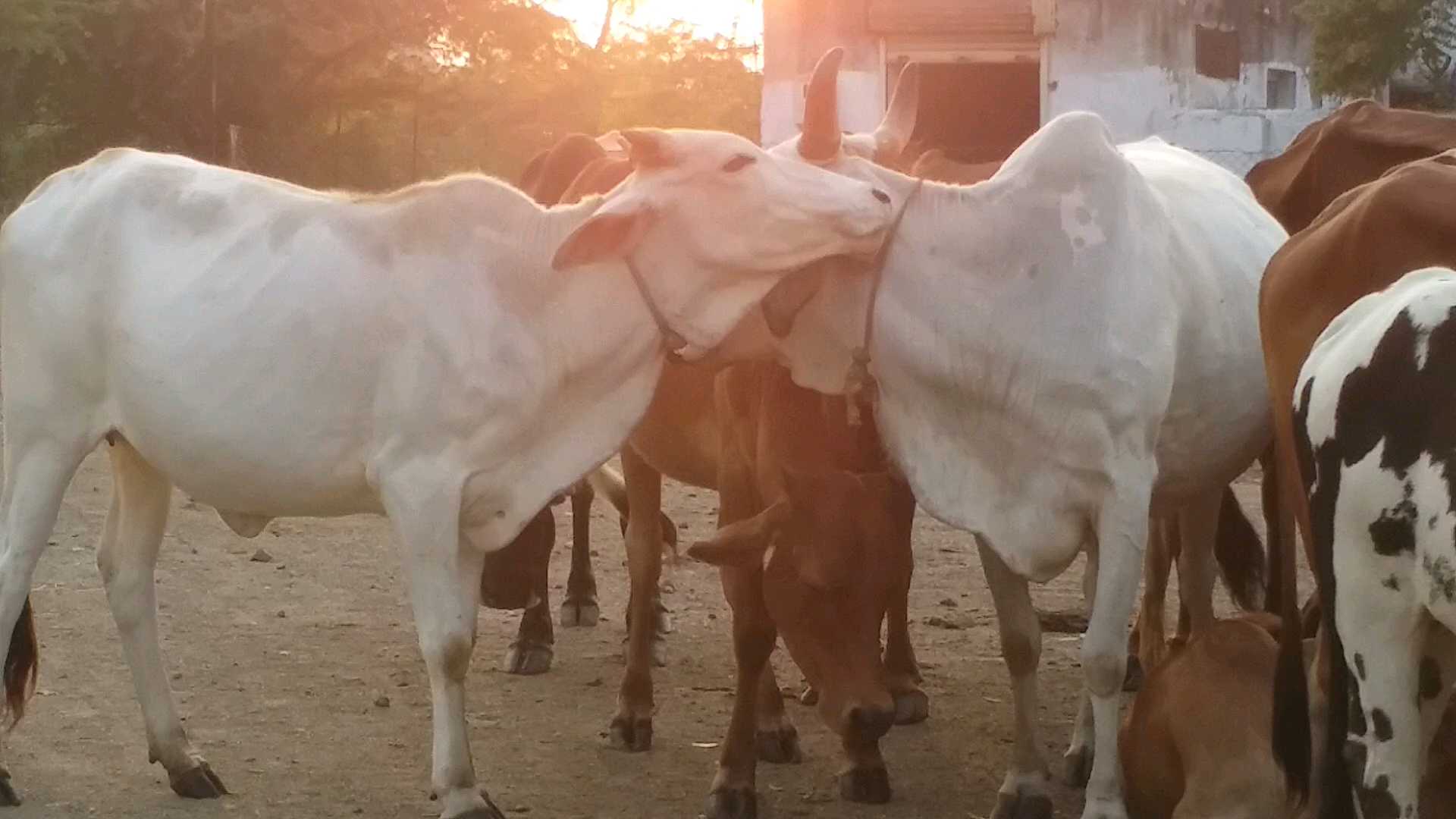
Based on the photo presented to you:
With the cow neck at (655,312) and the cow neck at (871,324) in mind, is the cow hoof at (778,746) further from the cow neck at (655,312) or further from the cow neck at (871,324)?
the cow neck at (655,312)

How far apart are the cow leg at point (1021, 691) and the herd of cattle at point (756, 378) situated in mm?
10

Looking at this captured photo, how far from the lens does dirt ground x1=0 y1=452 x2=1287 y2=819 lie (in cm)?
552

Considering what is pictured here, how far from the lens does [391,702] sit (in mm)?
6656

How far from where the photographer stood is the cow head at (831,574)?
506 cm

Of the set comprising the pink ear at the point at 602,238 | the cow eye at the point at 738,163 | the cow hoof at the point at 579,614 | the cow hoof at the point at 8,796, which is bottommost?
the cow hoof at the point at 579,614

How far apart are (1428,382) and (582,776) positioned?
9.98 feet

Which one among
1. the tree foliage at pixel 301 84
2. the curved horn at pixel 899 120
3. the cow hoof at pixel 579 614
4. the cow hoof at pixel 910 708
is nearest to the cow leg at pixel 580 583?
the cow hoof at pixel 579 614

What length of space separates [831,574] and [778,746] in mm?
1105

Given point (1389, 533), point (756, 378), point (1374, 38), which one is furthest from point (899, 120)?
point (1374, 38)

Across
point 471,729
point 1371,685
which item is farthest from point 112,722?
point 1371,685

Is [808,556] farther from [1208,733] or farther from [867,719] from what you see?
[1208,733]

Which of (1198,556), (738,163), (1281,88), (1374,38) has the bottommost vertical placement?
(1198,556)

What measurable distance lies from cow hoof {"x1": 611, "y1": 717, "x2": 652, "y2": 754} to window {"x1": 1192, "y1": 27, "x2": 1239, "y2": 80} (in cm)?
1414

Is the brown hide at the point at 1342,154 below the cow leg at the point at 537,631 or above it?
above
